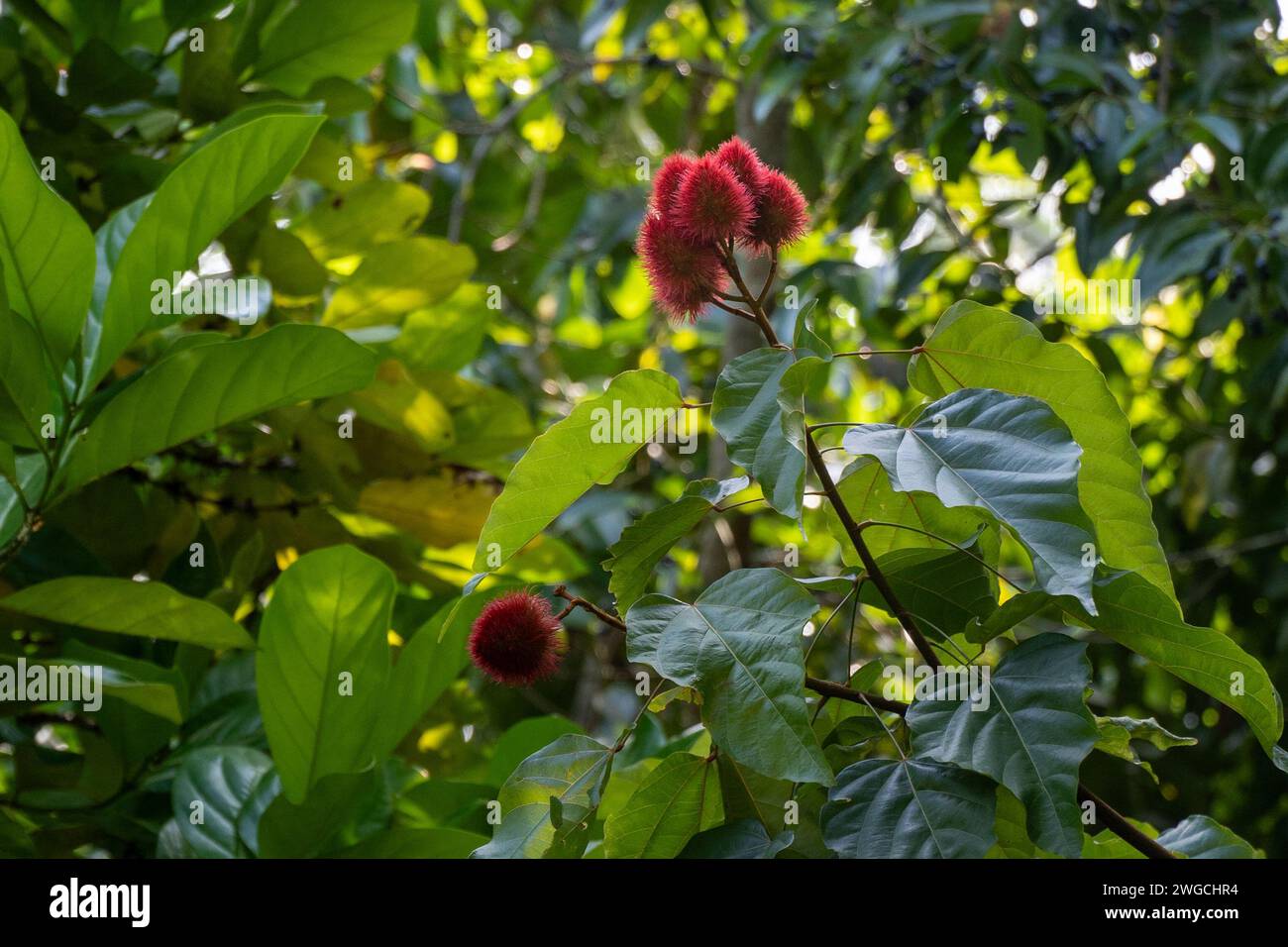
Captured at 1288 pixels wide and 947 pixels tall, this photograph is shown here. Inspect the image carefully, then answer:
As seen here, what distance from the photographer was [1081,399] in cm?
67

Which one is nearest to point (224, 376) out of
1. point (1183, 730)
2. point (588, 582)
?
point (588, 582)

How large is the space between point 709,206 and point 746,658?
262mm

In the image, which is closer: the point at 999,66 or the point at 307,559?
the point at 307,559

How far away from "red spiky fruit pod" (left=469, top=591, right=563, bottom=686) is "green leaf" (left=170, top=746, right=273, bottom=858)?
394 mm

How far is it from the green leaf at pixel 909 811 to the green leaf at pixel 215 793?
0.57 m

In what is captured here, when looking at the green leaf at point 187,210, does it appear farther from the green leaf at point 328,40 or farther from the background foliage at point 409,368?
the green leaf at point 328,40

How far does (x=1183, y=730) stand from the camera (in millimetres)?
2316

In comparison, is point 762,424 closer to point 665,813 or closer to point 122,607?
point 665,813

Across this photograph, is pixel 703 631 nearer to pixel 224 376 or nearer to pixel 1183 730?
pixel 224 376

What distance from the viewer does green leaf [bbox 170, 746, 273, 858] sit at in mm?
918

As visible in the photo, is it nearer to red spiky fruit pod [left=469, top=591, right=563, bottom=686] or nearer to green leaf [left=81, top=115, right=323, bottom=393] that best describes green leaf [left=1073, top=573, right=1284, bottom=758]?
red spiky fruit pod [left=469, top=591, right=563, bottom=686]

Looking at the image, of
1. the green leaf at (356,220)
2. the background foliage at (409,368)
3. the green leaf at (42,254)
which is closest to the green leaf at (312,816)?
the background foliage at (409,368)

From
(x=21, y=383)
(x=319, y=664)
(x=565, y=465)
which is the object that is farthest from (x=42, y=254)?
(x=565, y=465)

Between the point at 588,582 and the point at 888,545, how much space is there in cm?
117
